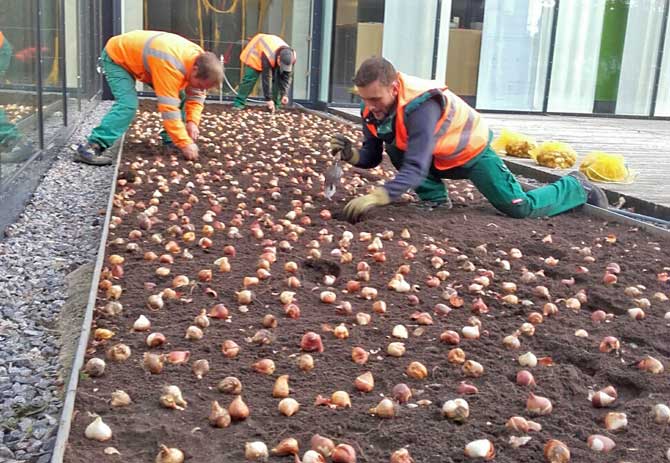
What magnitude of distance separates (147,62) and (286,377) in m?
4.13

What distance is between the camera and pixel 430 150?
4074 millimetres

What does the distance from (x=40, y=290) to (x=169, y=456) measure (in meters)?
1.88

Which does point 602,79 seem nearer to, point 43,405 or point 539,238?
point 539,238

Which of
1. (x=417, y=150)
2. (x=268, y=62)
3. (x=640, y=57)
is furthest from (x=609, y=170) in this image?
(x=640, y=57)

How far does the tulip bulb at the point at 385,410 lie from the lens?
207 centimetres

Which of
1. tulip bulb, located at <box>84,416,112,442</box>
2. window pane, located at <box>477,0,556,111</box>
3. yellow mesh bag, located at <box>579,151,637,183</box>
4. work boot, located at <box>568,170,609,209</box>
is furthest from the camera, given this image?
window pane, located at <box>477,0,556,111</box>

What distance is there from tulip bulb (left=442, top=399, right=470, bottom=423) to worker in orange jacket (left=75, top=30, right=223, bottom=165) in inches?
153

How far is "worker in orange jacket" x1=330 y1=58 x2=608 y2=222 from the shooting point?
4.03m

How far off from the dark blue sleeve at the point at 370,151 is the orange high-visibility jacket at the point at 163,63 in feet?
5.56

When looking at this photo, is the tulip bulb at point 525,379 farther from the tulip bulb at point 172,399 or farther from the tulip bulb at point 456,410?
the tulip bulb at point 172,399

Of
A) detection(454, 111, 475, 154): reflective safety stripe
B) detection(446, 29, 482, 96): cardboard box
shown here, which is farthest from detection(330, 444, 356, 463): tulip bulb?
detection(446, 29, 482, 96): cardboard box

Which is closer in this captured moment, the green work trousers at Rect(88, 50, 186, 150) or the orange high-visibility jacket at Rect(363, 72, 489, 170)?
the orange high-visibility jacket at Rect(363, 72, 489, 170)

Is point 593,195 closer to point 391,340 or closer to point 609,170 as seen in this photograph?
point 609,170

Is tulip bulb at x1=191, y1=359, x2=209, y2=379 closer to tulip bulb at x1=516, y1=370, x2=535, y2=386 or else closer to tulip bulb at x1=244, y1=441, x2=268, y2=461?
tulip bulb at x1=244, y1=441, x2=268, y2=461
